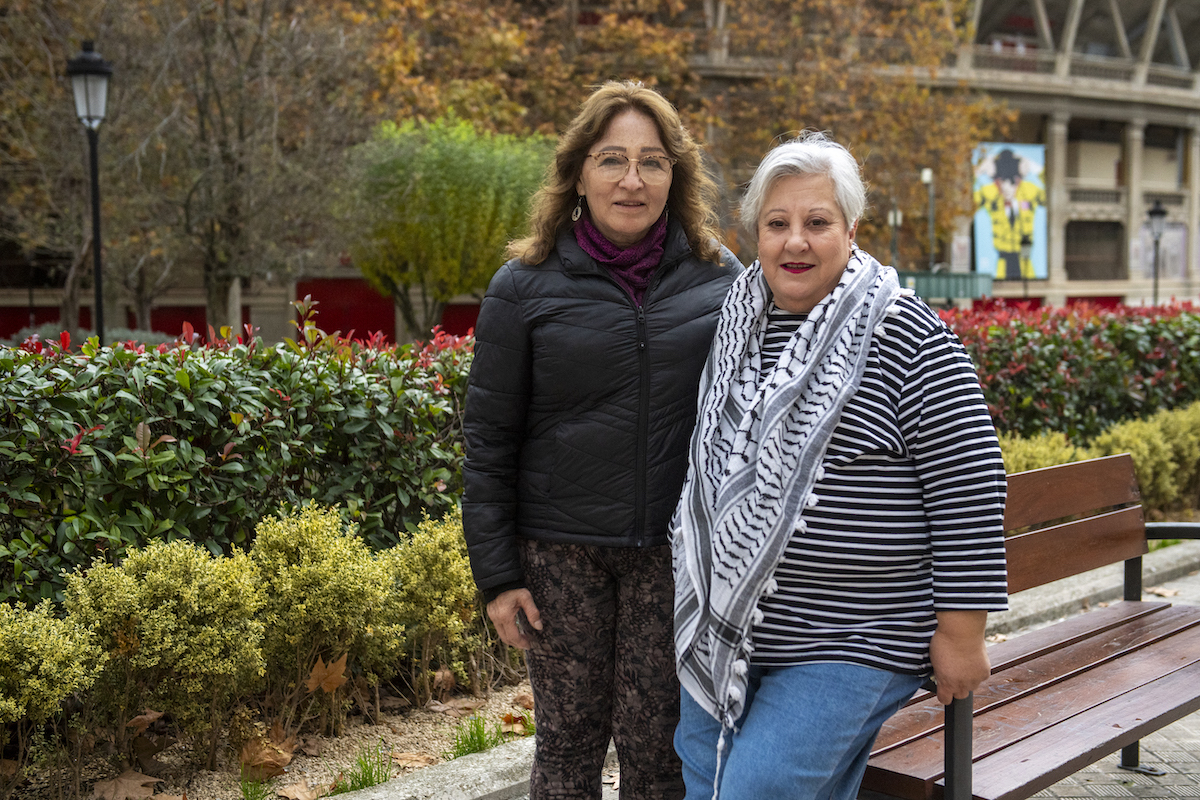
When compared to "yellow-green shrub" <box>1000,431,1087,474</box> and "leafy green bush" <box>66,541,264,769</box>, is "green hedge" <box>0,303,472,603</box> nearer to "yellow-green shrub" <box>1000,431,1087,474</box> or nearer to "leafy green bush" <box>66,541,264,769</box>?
"leafy green bush" <box>66,541,264,769</box>

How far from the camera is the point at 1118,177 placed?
153 feet

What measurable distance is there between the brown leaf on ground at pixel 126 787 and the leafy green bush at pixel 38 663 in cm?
24

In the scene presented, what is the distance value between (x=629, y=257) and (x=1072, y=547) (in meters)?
2.00

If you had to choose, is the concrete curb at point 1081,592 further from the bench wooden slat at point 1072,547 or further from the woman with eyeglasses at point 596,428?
the woman with eyeglasses at point 596,428

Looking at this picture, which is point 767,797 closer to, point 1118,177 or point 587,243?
point 587,243

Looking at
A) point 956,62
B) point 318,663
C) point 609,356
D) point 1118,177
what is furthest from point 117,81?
point 1118,177

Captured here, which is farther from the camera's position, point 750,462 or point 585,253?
point 585,253

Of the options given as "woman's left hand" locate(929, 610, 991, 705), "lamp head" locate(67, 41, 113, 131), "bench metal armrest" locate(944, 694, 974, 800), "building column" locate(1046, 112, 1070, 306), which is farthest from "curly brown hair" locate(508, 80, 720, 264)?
"building column" locate(1046, 112, 1070, 306)

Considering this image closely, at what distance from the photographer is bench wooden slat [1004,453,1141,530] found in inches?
130

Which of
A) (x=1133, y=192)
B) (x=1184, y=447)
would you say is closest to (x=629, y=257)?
(x=1184, y=447)

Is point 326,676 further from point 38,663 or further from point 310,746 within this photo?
point 38,663

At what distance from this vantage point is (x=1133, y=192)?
1780 inches

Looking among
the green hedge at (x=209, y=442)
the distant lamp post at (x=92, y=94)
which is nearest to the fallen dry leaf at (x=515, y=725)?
the green hedge at (x=209, y=442)

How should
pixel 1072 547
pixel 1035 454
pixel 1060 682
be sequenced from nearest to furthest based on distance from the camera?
pixel 1060 682
pixel 1072 547
pixel 1035 454
